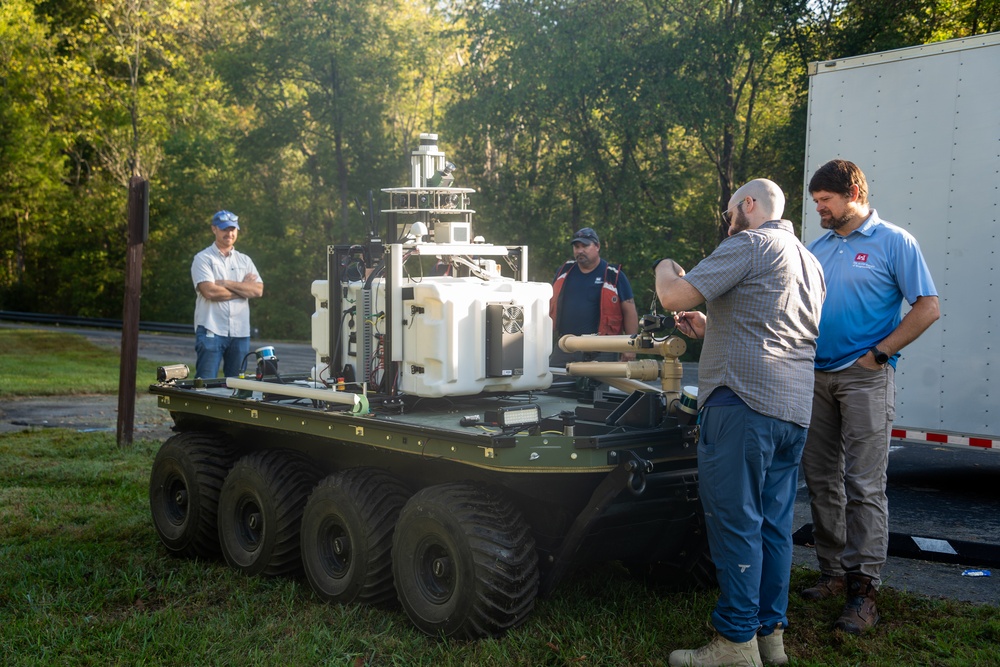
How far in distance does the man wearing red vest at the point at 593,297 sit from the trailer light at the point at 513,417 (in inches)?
115

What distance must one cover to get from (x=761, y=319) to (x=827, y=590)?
1.96m

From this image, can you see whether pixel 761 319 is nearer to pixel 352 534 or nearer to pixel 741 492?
pixel 741 492

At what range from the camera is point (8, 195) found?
39344mm

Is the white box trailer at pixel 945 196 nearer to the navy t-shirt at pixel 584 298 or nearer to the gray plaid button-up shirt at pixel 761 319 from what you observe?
the navy t-shirt at pixel 584 298

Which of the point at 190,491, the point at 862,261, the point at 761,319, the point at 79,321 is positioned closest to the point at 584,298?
the point at 862,261

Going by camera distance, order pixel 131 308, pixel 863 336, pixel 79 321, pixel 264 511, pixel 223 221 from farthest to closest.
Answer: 1. pixel 79 321
2. pixel 131 308
3. pixel 223 221
4. pixel 264 511
5. pixel 863 336

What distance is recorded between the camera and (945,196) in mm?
7754

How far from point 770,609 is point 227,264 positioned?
576cm

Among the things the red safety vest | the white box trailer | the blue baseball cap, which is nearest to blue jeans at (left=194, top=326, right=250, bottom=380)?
the blue baseball cap

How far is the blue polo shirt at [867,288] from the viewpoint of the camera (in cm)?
516

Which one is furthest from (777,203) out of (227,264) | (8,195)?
(8,195)

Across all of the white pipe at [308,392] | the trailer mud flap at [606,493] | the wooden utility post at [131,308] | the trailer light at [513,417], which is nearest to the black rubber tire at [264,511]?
the white pipe at [308,392]

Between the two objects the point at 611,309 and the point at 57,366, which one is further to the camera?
the point at 57,366

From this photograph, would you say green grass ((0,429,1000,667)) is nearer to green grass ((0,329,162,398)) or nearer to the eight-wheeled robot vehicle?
the eight-wheeled robot vehicle
